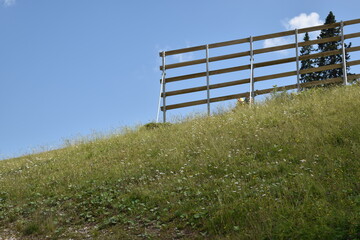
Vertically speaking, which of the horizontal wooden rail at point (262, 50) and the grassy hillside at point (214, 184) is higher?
the horizontal wooden rail at point (262, 50)

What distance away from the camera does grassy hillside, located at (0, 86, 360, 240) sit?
294 inches

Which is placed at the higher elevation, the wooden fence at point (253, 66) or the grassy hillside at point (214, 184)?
the wooden fence at point (253, 66)

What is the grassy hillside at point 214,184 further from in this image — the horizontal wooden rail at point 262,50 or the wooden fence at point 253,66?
the horizontal wooden rail at point 262,50

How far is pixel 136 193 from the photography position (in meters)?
9.98

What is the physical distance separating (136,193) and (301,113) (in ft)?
22.1

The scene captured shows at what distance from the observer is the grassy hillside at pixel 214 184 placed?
7.47m

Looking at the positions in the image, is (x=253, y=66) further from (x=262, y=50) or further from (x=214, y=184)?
(x=214, y=184)

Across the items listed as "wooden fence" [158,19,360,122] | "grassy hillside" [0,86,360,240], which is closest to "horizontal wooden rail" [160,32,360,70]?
"wooden fence" [158,19,360,122]

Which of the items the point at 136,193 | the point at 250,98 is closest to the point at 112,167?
the point at 136,193

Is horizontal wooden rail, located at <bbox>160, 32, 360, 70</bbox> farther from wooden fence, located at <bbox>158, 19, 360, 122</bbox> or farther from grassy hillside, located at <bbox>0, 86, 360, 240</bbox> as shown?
grassy hillside, located at <bbox>0, 86, 360, 240</bbox>

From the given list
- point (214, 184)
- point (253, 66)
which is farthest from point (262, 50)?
point (214, 184)

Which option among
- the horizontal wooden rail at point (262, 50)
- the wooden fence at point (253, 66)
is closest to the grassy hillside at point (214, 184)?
the wooden fence at point (253, 66)

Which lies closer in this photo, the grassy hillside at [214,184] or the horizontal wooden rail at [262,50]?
the grassy hillside at [214,184]

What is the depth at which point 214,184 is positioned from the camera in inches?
371
